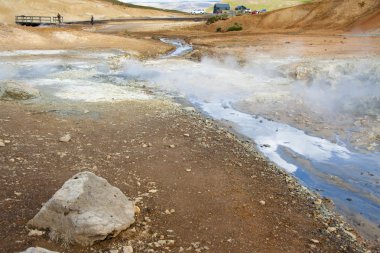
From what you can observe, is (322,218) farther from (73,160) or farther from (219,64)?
(219,64)

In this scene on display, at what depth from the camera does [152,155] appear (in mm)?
9398

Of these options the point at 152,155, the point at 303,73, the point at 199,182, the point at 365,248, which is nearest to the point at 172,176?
the point at 199,182

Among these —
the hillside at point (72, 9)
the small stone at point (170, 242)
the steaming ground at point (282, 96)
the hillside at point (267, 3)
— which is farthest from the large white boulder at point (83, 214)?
the hillside at point (267, 3)

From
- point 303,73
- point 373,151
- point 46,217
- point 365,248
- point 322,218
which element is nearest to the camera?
point 46,217

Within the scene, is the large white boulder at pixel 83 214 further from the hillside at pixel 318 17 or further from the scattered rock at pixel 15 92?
the hillside at pixel 318 17

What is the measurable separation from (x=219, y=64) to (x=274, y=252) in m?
18.7

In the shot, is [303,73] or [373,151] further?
[303,73]

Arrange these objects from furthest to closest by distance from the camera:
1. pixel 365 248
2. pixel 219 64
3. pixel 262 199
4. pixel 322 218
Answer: pixel 219 64, pixel 262 199, pixel 322 218, pixel 365 248

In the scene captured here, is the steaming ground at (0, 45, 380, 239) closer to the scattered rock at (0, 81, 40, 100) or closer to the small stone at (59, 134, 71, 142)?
the scattered rock at (0, 81, 40, 100)

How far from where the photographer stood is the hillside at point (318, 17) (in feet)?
132

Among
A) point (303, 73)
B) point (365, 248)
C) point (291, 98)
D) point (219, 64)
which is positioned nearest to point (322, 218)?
point (365, 248)

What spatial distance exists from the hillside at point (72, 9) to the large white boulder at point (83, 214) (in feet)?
188

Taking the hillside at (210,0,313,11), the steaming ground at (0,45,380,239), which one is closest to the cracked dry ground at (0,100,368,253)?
the steaming ground at (0,45,380,239)

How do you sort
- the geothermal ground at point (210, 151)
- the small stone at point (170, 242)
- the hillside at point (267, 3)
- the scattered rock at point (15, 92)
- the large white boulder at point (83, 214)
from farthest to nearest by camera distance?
the hillside at point (267, 3), the scattered rock at point (15, 92), the geothermal ground at point (210, 151), the small stone at point (170, 242), the large white boulder at point (83, 214)
